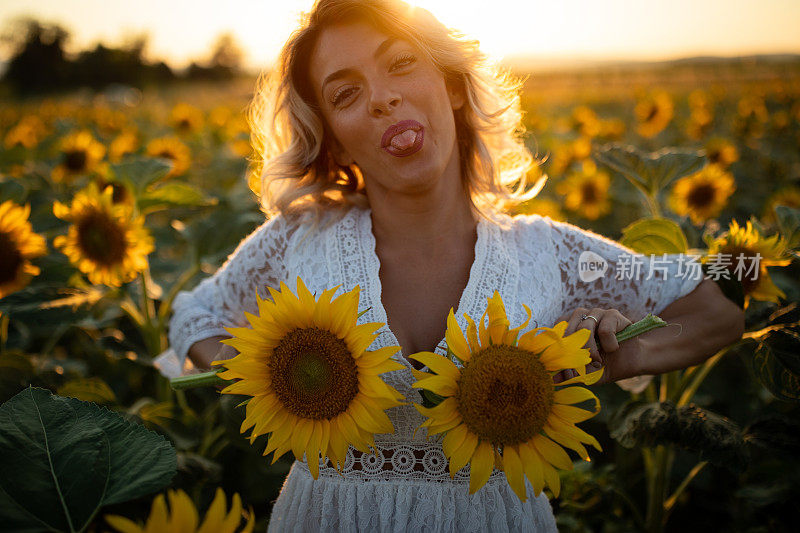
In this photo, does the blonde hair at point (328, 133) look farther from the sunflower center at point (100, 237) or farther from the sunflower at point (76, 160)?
the sunflower at point (76, 160)

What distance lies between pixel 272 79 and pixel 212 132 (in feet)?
15.9

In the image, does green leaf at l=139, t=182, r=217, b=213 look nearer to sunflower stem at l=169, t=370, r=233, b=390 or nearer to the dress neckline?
the dress neckline

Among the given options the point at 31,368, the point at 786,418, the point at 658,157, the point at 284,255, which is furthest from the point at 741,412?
the point at 31,368

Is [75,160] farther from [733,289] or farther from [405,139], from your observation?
[733,289]

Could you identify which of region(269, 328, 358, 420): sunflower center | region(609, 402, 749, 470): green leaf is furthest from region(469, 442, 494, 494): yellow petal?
region(609, 402, 749, 470): green leaf

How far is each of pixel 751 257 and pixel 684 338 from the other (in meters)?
0.36

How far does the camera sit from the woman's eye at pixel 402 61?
139cm

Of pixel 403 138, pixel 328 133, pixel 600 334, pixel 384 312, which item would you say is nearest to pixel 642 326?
pixel 600 334

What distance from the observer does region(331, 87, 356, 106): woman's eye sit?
143 cm

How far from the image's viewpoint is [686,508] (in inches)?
93.7

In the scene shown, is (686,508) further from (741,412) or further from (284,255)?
(284,255)

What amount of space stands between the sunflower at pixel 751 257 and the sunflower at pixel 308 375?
105 cm

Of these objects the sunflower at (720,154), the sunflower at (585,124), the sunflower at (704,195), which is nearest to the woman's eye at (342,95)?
the sunflower at (704,195)

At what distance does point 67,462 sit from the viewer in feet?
2.83
